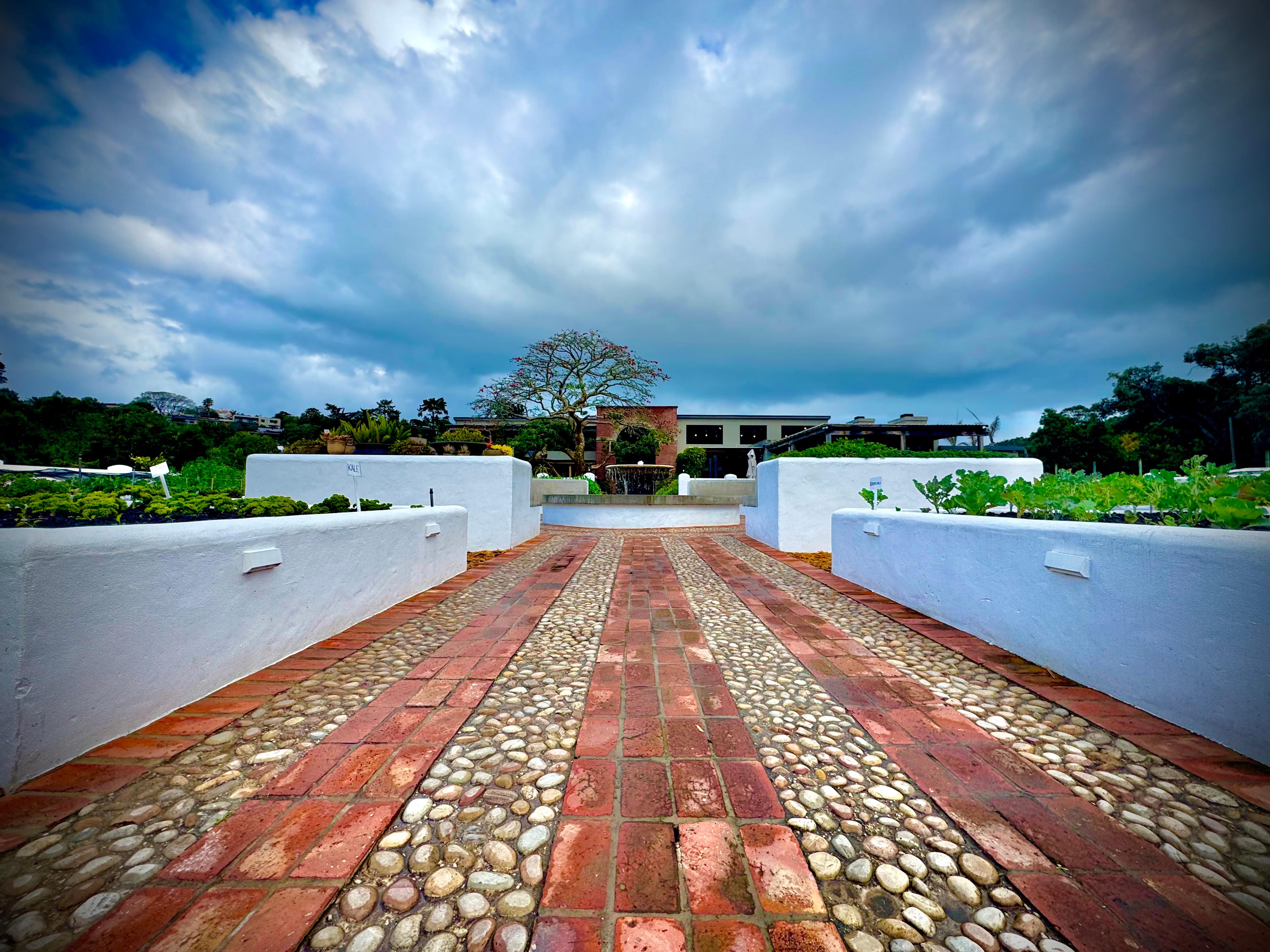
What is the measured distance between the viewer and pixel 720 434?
96.4 feet

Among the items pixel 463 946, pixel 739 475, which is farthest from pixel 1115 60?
pixel 739 475

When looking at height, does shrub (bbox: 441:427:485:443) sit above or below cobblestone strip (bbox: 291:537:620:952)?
above

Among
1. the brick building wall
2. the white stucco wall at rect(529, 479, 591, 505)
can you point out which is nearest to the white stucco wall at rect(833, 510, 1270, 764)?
the white stucco wall at rect(529, 479, 591, 505)

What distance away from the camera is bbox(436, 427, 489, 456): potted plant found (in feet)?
27.8

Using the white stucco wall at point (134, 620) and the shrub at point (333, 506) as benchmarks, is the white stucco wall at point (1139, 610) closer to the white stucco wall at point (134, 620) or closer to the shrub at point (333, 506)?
the white stucco wall at point (134, 620)

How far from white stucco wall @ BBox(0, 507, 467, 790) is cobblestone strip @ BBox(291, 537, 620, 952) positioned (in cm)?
128

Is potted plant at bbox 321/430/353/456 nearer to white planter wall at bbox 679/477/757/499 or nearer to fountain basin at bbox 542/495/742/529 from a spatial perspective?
fountain basin at bbox 542/495/742/529

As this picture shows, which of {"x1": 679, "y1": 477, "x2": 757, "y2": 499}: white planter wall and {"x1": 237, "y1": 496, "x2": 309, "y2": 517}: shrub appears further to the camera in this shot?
{"x1": 679, "y1": 477, "x2": 757, "y2": 499}: white planter wall

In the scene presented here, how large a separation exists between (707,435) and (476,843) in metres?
28.9

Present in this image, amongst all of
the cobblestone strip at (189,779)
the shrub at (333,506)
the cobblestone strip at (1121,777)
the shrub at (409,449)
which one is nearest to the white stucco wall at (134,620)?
the cobblestone strip at (189,779)

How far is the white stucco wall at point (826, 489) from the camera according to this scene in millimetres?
6926

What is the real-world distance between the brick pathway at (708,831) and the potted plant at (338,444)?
19.9 feet

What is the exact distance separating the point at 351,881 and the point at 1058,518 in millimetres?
3994

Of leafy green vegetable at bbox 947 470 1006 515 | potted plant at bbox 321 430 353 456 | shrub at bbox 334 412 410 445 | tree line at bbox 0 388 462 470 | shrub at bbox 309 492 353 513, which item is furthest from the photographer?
tree line at bbox 0 388 462 470
